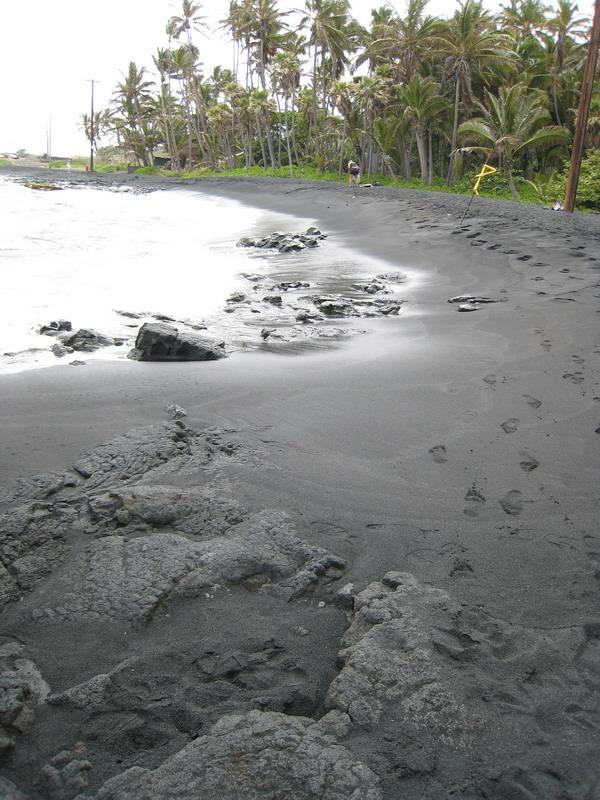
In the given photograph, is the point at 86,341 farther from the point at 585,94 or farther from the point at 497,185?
the point at 497,185

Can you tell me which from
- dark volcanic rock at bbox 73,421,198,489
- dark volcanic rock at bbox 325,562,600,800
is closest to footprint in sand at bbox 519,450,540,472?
dark volcanic rock at bbox 325,562,600,800

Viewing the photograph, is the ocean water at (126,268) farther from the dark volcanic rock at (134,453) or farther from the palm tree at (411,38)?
the palm tree at (411,38)

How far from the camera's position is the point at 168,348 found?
4867 mm

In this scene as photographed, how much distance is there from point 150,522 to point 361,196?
18966 millimetres

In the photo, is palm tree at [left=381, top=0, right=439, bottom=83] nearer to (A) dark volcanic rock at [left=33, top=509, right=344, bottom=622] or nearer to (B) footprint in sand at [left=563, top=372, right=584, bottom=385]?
(B) footprint in sand at [left=563, top=372, right=584, bottom=385]

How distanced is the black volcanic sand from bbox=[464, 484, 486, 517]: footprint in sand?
2 centimetres

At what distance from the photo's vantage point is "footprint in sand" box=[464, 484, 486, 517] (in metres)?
2.87

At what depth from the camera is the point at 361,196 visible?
20.0m

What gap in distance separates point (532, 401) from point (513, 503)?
4.56 feet

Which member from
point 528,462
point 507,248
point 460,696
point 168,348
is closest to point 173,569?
point 460,696

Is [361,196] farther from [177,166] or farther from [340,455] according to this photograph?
[177,166]

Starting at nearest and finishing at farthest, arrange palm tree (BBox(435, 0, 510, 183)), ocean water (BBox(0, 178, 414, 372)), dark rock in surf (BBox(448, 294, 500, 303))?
ocean water (BBox(0, 178, 414, 372)) < dark rock in surf (BBox(448, 294, 500, 303)) < palm tree (BBox(435, 0, 510, 183))

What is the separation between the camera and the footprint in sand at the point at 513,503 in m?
2.87

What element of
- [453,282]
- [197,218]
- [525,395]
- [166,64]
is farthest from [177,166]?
[525,395]
